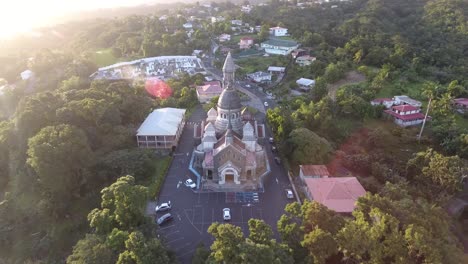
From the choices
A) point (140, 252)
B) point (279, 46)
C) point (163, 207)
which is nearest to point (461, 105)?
point (279, 46)

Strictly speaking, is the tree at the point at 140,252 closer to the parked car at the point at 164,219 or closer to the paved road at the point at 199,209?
the paved road at the point at 199,209

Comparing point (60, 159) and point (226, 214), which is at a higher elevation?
point (60, 159)

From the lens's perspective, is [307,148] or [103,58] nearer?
[307,148]

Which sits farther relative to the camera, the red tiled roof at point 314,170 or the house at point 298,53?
the house at point 298,53

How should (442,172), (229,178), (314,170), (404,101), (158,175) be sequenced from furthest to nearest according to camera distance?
(404,101)
(158,175)
(314,170)
(229,178)
(442,172)

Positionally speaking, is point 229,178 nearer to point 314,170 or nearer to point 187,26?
point 314,170

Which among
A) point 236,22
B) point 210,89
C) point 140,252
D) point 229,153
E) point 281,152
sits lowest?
point 281,152

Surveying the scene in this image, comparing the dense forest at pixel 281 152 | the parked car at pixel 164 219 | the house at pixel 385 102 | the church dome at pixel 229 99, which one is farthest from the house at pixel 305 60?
the parked car at pixel 164 219
